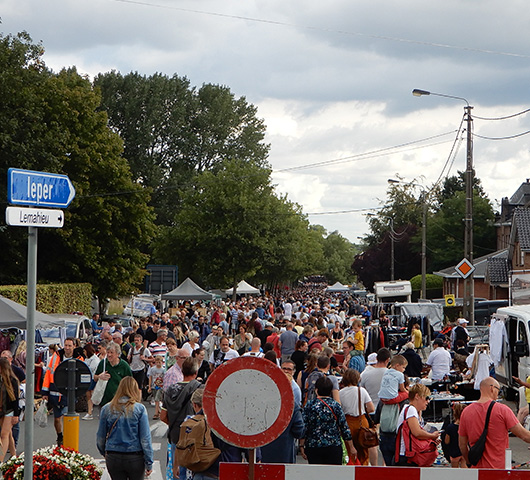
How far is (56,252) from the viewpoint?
41.6m

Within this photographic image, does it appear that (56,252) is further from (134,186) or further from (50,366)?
(50,366)

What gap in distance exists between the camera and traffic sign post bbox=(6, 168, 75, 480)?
598 centimetres

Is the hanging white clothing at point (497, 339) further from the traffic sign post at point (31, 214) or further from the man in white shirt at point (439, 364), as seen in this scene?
the traffic sign post at point (31, 214)

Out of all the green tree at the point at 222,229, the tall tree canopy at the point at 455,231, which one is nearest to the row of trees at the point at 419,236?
the tall tree canopy at the point at 455,231

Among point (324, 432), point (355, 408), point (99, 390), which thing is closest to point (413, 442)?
point (324, 432)

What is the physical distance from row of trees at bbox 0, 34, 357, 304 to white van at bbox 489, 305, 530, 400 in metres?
23.8

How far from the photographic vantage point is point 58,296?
35.8 metres

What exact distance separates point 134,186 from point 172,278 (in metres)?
5.47

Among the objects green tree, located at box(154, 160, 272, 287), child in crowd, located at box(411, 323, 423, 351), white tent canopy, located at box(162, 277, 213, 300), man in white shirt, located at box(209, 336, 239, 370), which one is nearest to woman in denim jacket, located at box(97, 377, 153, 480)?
man in white shirt, located at box(209, 336, 239, 370)

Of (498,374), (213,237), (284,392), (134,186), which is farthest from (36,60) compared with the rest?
(284,392)

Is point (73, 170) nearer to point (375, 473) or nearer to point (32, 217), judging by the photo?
point (32, 217)

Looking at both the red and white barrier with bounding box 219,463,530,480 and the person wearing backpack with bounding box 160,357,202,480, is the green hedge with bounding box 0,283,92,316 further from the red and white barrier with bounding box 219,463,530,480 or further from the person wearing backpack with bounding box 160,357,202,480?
the red and white barrier with bounding box 219,463,530,480

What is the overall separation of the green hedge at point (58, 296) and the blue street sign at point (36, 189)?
22742 mm

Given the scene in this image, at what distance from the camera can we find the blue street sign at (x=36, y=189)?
6109 mm
